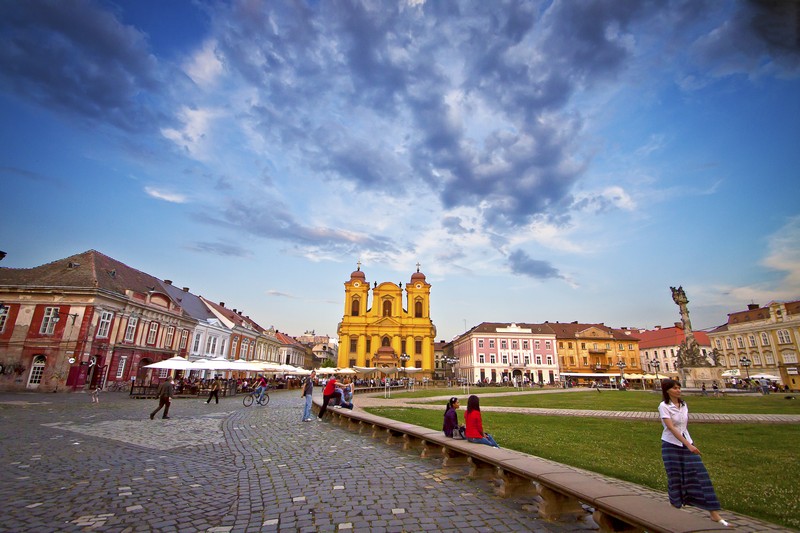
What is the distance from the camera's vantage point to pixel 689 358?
3350 cm

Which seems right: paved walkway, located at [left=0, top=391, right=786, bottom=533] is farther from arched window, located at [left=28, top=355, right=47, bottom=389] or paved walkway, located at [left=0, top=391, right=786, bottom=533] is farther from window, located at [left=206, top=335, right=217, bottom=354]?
window, located at [left=206, top=335, right=217, bottom=354]

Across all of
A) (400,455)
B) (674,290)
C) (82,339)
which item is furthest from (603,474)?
(82,339)

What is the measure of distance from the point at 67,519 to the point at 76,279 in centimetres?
3634

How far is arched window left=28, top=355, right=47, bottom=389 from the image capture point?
30.8 m

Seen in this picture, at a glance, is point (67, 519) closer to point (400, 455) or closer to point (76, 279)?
point (400, 455)

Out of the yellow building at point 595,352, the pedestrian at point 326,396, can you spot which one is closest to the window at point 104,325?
the pedestrian at point 326,396

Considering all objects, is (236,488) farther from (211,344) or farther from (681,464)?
(211,344)

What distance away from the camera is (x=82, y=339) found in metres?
31.3

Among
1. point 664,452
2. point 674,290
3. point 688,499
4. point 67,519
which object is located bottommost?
point 67,519

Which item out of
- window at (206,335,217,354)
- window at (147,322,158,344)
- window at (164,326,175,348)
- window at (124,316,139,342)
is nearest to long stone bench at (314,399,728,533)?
window at (124,316,139,342)

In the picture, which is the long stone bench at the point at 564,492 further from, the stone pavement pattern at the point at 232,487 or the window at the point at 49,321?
the window at the point at 49,321

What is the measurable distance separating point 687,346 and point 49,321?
5250 cm

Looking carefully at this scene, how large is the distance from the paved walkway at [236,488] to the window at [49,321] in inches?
1013

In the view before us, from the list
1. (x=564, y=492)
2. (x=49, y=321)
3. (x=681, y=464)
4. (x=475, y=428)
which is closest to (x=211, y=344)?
(x=49, y=321)
